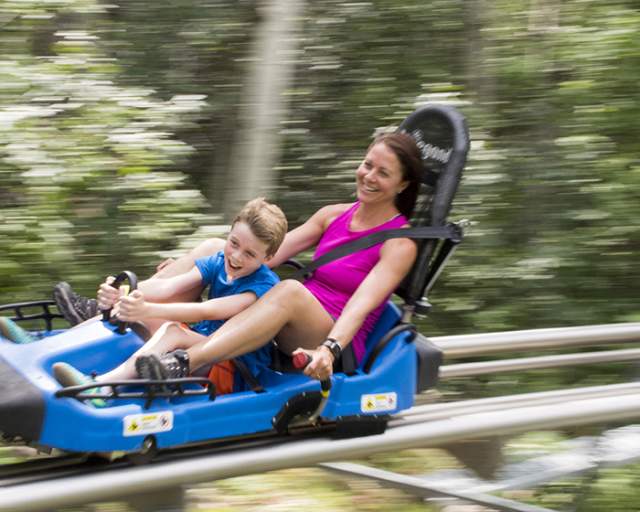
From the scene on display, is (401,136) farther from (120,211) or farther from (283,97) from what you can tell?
(283,97)

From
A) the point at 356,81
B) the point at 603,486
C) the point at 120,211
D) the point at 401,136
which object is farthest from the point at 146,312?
the point at 356,81

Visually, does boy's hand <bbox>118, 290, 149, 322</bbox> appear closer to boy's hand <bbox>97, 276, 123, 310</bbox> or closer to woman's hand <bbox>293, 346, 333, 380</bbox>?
boy's hand <bbox>97, 276, 123, 310</bbox>

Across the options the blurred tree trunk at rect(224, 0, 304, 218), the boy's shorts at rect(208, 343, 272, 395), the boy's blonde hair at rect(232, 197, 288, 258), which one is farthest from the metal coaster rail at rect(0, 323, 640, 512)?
the blurred tree trunk at rect(224, 0, 304, 218)

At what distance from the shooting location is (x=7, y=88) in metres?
6.27

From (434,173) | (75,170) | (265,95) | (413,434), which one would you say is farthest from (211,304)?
(265,95)

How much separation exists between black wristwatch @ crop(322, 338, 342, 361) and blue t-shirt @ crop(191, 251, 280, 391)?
1.09ft

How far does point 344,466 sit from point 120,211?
271 cm

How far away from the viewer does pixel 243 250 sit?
3717mm

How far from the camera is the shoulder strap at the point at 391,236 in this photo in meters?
3.98

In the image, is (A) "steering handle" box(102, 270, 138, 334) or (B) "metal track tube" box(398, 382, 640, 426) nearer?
(A) "steering handle" box(102, 270, 138, 334)

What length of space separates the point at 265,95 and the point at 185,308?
3938 millimetres

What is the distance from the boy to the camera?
11.4 ft

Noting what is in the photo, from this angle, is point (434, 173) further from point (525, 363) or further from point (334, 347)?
point (525, 363)

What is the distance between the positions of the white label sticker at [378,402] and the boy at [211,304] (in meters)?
0.43
